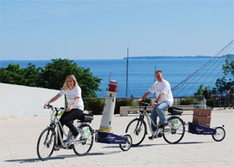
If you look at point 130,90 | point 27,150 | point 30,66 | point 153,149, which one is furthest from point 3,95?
point 130,90

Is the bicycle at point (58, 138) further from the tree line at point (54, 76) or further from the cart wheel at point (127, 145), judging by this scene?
the tree line at point (54, 76)

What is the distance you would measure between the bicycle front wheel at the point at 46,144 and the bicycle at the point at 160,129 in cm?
228

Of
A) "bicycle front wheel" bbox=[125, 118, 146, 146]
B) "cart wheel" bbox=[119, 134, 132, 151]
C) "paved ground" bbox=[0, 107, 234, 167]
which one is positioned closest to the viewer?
"paved ground" bbox=[0, 107, 234, 167]

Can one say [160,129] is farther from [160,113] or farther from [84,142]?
[84,142]

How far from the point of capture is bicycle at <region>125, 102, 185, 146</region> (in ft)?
36.7

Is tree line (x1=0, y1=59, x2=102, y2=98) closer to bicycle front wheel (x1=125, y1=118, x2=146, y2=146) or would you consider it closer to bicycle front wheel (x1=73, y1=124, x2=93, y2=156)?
bicycle front wheel (x1=125, y1=118, x2=146, y2=146)

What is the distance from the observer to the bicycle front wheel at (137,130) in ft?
36.6

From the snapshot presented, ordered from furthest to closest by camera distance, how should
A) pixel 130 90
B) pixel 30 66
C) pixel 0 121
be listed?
pixel 130 90, pixel 30 66, pixel 0 121

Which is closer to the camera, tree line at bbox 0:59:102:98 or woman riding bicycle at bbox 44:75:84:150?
woman riding bicycle at bbox 44:75:84:150

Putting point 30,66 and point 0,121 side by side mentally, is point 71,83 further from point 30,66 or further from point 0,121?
point 30,66

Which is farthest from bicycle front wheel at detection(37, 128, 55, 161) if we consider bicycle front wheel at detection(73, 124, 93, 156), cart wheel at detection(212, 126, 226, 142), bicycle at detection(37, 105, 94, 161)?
cart wheel at detection(212, 126, 226, 142)

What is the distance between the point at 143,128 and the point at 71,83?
2335mm

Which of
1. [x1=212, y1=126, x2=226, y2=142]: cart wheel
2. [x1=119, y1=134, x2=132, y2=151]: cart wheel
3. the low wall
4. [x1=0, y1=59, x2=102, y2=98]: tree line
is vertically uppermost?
[x1=0, y1=59, x2=102, y2=98]: tree line

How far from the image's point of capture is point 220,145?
11.6 meters
